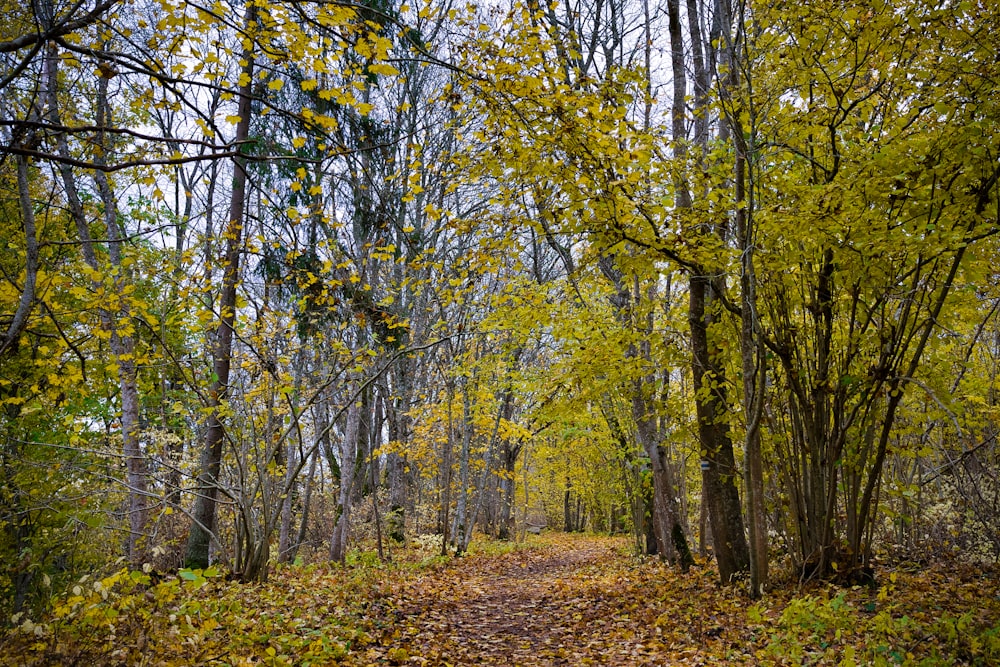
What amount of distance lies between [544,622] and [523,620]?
31 cm

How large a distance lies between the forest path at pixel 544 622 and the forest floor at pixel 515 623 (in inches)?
0.9

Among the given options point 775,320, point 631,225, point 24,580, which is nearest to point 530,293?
point 631,225

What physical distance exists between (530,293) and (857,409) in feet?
12.3

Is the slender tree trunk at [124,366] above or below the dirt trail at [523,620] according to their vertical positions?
above

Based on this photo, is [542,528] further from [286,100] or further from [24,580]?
[24,580]

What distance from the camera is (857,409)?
542 cm

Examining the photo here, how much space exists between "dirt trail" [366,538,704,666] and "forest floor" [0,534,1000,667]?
29mm

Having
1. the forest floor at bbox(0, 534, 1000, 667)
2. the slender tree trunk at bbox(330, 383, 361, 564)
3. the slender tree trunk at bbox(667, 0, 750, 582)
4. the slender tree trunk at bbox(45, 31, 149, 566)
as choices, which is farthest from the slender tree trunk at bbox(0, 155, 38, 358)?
the slender tree trunk at bbox(330, 383, 361, 564)

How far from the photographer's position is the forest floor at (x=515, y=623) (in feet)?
12.1

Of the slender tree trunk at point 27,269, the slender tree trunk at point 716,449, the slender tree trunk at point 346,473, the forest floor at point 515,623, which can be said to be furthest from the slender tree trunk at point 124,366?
the slender tree trunk at point 716,449

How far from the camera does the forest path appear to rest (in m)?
5.09

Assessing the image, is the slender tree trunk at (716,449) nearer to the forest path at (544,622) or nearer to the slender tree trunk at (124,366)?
the forest path at (544,622)

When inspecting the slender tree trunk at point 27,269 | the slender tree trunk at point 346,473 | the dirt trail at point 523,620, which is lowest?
the dirt trail at point 523,620

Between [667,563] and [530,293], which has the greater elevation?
[530,293]
